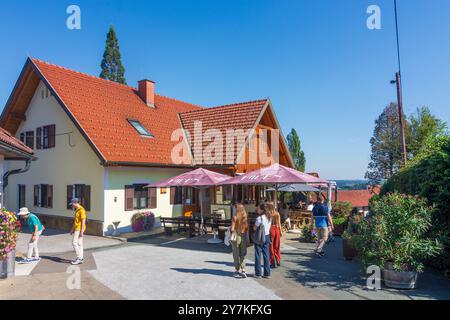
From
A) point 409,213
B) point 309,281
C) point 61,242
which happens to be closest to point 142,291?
point 309,281

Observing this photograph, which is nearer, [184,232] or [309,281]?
[309,281]

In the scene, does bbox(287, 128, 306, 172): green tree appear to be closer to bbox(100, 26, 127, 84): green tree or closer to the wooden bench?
bbox(100, 26, 127, 84): green tree

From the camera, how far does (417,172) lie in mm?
9109

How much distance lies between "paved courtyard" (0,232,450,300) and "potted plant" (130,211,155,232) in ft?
11.4

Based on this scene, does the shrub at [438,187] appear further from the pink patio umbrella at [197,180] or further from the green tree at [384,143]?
the green tree at [384,143]

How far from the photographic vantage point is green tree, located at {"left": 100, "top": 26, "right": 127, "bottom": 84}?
112 feet

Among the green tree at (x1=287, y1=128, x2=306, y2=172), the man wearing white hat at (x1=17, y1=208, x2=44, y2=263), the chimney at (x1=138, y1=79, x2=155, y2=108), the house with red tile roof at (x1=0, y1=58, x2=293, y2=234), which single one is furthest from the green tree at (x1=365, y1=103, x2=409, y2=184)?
the man wearing white hat at (x1=17, y1=208, x2=44, y2=263)

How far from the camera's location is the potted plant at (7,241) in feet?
23.8

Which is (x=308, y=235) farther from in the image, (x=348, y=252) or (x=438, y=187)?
(x=438, y=187)

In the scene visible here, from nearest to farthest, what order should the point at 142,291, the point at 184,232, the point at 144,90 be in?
the point at 142,291, the point at 184,232, the point at 144,90

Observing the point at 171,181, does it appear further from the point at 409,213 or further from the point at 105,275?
the point at 409,213

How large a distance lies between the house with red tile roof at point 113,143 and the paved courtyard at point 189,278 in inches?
157

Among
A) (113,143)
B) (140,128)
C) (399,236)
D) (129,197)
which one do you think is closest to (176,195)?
(129,197)
